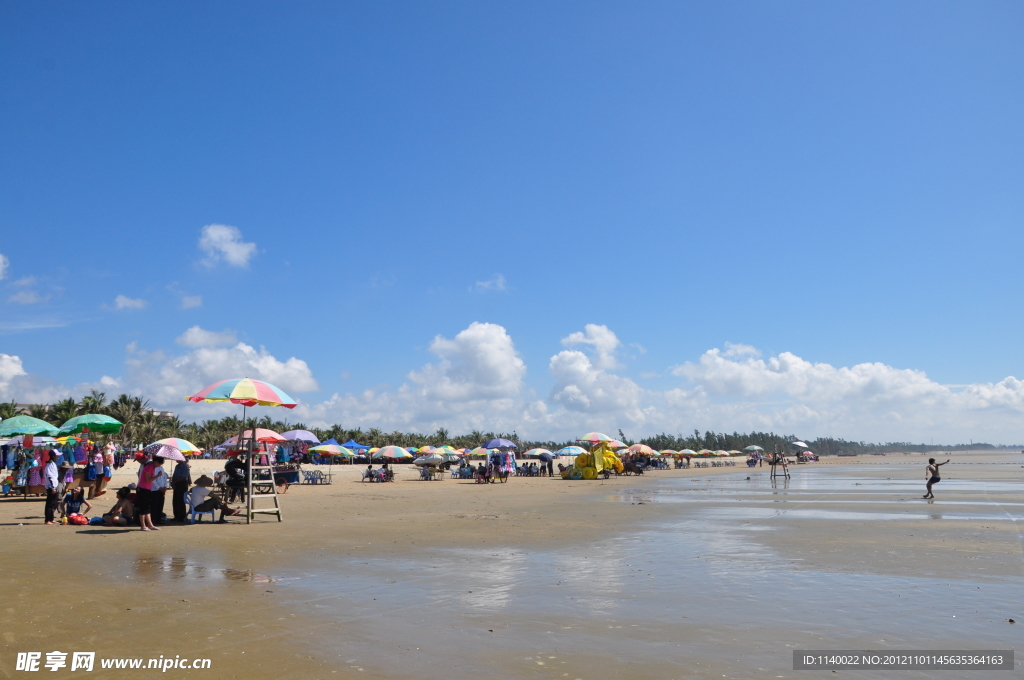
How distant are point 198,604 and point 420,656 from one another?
3.43 m

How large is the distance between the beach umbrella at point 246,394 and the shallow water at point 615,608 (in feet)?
16.8

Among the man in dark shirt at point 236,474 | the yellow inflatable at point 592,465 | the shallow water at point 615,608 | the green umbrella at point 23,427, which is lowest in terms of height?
the yellow inflatable at point 592,465

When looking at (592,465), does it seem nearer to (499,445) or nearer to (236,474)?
(499,445)

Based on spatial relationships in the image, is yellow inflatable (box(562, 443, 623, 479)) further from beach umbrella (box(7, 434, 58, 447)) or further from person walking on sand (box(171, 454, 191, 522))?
person walking on sand (box(171, 454, 191, 522))

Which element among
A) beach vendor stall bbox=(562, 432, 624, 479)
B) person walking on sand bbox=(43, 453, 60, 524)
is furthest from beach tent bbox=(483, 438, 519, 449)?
person walking on sand bbox=(43, 453, 60, 524)

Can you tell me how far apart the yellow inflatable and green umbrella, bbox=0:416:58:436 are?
98.5 feet

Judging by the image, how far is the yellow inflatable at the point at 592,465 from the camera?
43.5 m

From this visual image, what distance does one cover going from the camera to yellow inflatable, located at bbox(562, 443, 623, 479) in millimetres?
43469

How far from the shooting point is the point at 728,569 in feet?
32.9

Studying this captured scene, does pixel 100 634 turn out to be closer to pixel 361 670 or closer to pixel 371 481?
pixel 361 670

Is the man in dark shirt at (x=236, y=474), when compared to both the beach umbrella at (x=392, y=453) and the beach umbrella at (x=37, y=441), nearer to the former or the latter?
the beach umbrella at (x=37, y=441)

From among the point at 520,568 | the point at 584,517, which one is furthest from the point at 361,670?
the point at 584,517

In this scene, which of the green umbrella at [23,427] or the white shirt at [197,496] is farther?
the green umbrella at [23,427]

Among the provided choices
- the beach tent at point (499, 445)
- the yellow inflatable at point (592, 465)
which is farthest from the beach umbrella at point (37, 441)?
the yellow inflatable at point (592, 465)
